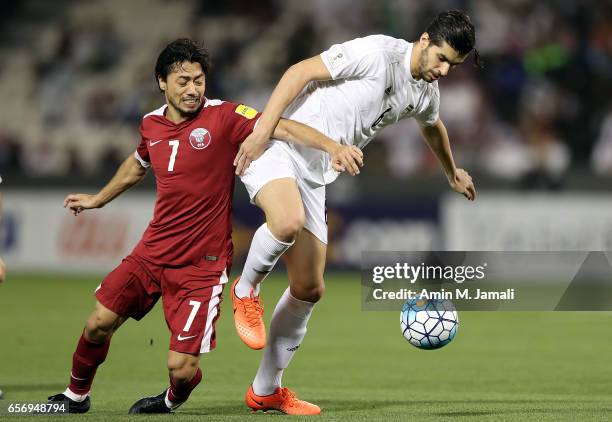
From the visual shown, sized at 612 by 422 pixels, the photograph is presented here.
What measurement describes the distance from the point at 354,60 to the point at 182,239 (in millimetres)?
1300

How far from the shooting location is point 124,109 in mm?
19109

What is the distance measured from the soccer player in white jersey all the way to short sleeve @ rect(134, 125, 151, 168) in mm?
621

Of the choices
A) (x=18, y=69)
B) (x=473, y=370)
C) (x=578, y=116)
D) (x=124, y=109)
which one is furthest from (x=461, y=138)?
(x=473, y=370)

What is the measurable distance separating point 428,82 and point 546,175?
33.7 ft

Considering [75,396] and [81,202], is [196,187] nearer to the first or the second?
[81,202]

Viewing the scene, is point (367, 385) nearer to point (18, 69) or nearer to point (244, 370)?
point (244, 370)

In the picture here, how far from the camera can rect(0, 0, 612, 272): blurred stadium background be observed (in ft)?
51.4

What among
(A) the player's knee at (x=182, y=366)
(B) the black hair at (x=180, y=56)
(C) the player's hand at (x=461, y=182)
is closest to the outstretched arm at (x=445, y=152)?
(C) the player's hand at (x=461, y=182)

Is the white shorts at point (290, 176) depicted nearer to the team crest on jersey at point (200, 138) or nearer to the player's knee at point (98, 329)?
the team crest on jersey at point (200, 138)

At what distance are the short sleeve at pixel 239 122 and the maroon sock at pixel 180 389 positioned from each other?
1.28 m

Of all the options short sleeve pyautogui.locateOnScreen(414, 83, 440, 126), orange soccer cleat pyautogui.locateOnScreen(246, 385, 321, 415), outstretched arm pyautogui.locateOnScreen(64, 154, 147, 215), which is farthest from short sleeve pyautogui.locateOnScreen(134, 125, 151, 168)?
short sleeve pyautogui.locateOnScreen(414, 83, 440, 126)

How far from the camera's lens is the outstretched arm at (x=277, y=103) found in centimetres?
565

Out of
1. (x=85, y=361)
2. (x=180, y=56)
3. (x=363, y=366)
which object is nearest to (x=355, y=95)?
(x=180, y=56)

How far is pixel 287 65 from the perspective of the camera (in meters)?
18.9
